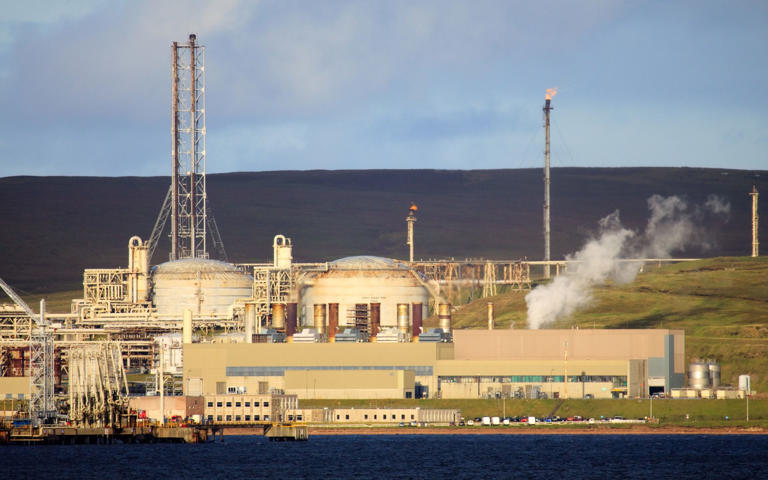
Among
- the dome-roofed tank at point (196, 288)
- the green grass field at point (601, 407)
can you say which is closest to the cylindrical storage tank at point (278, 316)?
the dome-roofed tank at point (196, 288)

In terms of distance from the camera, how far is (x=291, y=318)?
6747 inches

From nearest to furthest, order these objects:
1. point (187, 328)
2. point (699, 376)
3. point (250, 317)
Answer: point (699, 376) → point (187, 328) → point (250, 317)

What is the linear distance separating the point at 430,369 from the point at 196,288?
141 ft

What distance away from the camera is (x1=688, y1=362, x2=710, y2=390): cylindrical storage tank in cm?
15662

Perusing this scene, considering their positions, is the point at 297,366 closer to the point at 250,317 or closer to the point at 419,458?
the point at 250,317

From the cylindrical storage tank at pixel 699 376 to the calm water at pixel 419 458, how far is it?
7244 millimetres

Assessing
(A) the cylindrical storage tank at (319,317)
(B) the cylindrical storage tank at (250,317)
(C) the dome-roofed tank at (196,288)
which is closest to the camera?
(B) the cylindrical storage tank at (250,317)

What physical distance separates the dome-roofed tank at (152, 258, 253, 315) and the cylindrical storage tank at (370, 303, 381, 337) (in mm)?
19899

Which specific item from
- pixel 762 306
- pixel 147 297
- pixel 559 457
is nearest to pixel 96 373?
pixel 147 297

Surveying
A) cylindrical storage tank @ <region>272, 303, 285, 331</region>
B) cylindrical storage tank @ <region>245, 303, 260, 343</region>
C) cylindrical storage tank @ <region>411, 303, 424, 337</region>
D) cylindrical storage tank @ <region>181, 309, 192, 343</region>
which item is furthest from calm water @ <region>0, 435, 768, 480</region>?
cylindrical storage tank @ <region>411, 303, 424, 337</region>

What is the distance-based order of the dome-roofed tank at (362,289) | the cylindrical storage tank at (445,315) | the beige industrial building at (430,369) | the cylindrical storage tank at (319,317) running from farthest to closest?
the dome-roofed tank at (362,289), the cylindrical storage tank at (319,317), the cylindrical storage tank at (445,315), the beige industrial building at (430,369)

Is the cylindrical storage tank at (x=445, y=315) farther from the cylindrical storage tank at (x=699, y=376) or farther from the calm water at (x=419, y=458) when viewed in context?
the cylindrical storage tank at (x=699, y=376)

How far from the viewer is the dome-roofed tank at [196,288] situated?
613 feet

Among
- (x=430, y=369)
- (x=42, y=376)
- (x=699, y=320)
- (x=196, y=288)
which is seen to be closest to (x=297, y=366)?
(x=430, y=369)
